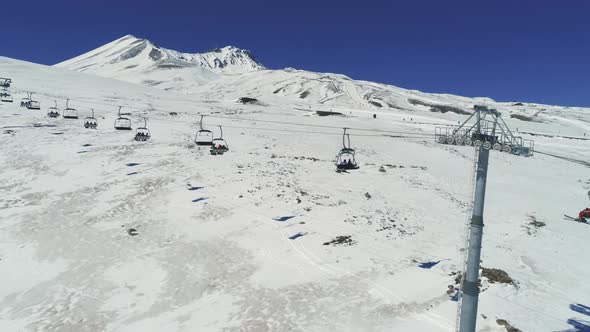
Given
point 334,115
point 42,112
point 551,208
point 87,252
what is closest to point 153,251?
point 87,252

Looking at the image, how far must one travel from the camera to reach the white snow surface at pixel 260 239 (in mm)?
15398

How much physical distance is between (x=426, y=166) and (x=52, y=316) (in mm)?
38683

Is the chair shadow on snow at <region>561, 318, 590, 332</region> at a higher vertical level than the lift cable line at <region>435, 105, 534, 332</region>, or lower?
lower

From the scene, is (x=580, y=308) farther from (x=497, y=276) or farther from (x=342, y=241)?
(x=342, y=241)

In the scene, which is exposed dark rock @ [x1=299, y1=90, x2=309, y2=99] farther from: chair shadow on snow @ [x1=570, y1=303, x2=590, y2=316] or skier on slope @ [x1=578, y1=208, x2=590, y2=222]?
chair shadow on snow @ [x1=570, y1=303, x2=590, y2=316]

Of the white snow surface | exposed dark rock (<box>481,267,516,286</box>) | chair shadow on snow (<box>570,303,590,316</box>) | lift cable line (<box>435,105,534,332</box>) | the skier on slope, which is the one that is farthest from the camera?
the skier on slope

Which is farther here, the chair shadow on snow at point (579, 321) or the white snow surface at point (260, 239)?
the white snow surface at point (260, 239)

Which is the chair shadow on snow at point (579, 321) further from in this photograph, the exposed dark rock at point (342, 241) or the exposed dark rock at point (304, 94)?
the exposed dark rock at point (304, 94)

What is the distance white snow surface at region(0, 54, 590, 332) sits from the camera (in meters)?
15.4

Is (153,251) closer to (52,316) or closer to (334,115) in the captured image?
(52,316)

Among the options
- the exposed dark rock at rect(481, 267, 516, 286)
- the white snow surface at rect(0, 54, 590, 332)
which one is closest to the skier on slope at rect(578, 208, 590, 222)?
the white snow surface at rect(0, 54, 590, 332)

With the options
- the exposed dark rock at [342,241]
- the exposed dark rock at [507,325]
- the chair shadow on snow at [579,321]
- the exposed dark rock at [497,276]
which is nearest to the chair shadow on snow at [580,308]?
the chair shadow on snow at [579,321]

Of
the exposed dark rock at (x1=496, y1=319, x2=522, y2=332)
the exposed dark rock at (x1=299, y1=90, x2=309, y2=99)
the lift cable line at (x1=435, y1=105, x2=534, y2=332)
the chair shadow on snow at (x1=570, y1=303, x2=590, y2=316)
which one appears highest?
the exposed dark rock at (x1=299, y1=90, x2=309, y2=99)

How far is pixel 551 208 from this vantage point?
107 feet
